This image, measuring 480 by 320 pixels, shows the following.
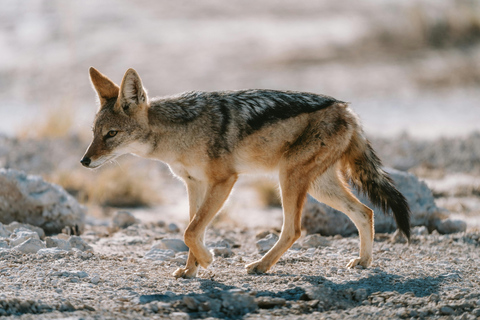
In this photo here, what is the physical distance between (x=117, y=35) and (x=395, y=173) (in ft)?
64.0

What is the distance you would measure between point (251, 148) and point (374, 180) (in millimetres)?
1207

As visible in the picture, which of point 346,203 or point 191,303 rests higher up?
point 346,203

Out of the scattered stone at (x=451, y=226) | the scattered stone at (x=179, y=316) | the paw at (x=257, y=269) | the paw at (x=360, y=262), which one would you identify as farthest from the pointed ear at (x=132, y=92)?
the scattered stone at (x=451, y=226)

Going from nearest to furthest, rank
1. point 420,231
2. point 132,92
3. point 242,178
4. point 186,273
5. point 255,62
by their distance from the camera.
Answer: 1. point 186,273
2. point 132,92
3. point 420,231
4. point 242,178
5. point 255,62

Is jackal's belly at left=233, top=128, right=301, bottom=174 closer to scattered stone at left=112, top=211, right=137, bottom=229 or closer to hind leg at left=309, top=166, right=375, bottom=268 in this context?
hind leg at left=309, top=166, right=375, bottom=268

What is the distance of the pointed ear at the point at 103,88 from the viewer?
641cm

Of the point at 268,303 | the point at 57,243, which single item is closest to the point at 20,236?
the point at 57,243

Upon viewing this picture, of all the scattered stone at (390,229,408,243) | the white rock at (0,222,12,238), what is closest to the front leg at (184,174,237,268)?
the white rock at (0,222,12,238)

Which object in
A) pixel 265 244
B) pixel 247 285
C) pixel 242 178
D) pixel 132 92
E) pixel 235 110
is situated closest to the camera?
pixel 247 285

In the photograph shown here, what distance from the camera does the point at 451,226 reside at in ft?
26.0

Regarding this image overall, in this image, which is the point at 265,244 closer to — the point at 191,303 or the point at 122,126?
the point at 122,126

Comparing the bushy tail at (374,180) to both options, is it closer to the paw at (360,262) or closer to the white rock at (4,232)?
the paw at (360,262)

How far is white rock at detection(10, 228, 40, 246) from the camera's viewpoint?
6.50 m

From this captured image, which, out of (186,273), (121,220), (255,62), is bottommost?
(121,220)
